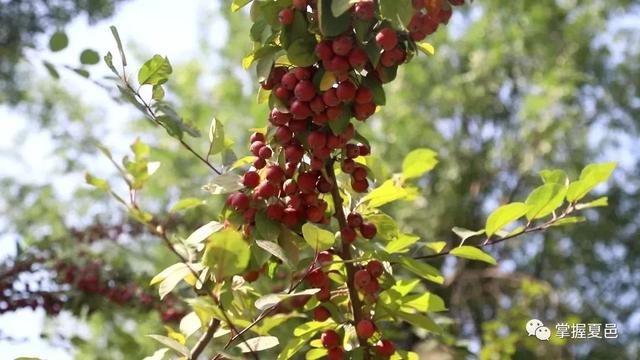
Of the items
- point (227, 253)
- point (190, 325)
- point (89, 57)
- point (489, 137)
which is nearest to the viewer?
point (227, 253)

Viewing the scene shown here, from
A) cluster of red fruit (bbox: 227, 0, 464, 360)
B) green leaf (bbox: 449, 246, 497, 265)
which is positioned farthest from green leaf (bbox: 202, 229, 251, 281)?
green leaf (bbox: 449, 246, 497, 265)

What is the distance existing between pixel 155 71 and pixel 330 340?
17.0 inches

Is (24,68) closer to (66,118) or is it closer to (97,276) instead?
(66,118)

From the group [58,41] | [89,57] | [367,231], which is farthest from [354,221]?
[58,41]

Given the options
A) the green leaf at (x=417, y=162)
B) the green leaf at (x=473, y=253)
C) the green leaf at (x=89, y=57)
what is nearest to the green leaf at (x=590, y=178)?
the green leaf at (x=473, y=253)

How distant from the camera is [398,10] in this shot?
89 centimetres

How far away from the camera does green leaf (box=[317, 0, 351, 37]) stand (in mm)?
889

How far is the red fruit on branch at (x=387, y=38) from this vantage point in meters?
0.89

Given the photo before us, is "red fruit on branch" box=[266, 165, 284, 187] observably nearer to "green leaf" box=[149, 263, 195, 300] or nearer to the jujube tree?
the jujube tree

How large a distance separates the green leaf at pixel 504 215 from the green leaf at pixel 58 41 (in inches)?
37.8

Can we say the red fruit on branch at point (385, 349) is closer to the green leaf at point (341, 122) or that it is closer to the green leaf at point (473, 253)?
the green leaf at point (473, 253)

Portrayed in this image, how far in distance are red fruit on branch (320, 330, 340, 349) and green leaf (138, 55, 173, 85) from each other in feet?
1.35

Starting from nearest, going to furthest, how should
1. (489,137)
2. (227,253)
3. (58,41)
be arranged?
(227,253) → (58,41) → (489,137)

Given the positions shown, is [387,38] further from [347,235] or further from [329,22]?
[347,235]
